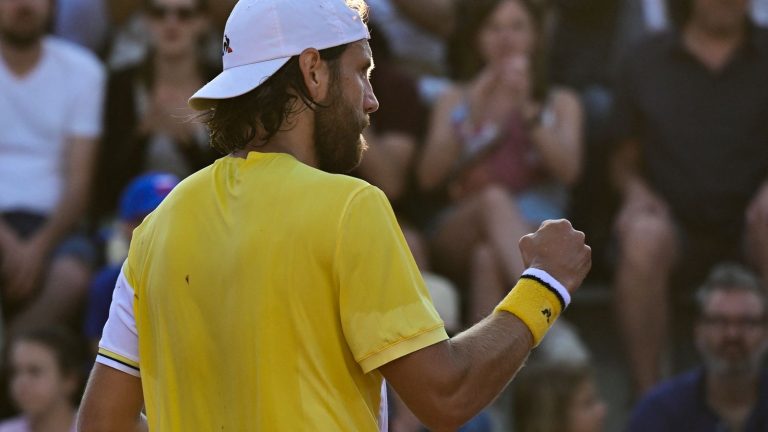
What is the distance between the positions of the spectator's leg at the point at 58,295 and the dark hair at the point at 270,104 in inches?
150

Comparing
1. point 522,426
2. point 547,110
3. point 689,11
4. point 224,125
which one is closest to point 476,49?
point 547,110

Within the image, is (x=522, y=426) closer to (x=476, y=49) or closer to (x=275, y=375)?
(x=476, y=49)

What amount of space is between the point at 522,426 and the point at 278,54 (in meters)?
3.53

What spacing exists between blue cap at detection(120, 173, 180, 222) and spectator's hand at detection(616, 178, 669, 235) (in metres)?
2.11

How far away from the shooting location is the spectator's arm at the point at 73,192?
660cm

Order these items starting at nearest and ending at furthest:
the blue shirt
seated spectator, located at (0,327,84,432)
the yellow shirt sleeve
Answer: the yellow shirt sleeve → the blue shirt → seated spectator, located at (0,327,84,432)

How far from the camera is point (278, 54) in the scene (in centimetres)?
282

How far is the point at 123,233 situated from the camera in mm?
6371

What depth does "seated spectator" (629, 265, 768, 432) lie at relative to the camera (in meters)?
5.89

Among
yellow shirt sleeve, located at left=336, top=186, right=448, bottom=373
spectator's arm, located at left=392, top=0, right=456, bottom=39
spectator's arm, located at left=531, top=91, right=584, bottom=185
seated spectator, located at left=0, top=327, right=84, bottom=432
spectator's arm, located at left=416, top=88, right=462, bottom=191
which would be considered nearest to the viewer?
yellow shirt sleeve, located at left=336, top=186, right=448, bottom=373

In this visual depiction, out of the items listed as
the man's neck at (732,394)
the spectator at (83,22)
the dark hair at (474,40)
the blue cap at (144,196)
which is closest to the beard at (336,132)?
the blue cap at (144,196)

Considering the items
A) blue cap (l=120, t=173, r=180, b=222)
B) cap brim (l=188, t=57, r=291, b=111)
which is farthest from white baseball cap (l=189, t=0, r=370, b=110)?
blue cap (l=120, t=173, r=180, b=222)

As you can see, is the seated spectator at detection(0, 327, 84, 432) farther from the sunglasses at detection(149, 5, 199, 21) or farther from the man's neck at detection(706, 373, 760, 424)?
the man's neck at detection(706, 373, 760, 424)

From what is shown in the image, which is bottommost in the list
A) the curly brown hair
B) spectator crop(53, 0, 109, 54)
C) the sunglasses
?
spectator crop(53, 0, 109, 54)
